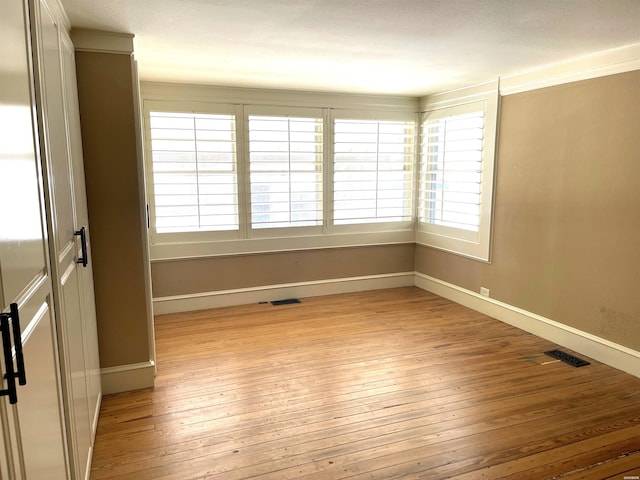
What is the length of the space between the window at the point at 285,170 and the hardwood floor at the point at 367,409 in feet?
4.23

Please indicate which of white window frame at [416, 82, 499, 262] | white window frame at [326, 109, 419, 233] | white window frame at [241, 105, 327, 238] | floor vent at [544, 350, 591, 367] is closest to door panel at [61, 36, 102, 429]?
white window frame at [241, 105, 327, 238]

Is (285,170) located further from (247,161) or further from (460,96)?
(460,96)

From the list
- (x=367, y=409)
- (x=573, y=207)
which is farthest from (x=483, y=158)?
(x=367, y=409)

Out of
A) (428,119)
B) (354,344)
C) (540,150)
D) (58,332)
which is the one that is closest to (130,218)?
(58,332)

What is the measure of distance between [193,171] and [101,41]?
178 cm

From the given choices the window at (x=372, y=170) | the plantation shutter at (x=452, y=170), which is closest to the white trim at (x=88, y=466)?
the window at (x=372, y=170)

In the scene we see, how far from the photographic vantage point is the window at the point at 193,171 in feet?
13.6

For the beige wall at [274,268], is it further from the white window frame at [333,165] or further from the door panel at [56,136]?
the door panel at [56,136]

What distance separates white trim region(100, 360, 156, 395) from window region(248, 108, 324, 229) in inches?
81.0

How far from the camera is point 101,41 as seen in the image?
255 cm

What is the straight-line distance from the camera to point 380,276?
210 inches

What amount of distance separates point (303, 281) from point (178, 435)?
2721 mm

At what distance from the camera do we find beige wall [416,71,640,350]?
3031 mm

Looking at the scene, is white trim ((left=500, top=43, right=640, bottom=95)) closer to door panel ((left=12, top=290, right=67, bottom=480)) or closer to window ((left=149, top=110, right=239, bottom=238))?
window ((left=149, top=110, right=239, bottom=238))
